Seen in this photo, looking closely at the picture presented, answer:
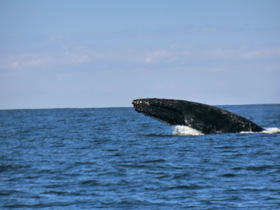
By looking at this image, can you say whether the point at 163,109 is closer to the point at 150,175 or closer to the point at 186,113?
the point at 186,113

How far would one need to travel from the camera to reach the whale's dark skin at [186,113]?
21906 millimetres

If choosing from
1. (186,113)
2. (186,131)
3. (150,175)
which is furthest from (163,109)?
(150,175)

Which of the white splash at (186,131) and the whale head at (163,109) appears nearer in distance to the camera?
the whale head at (163,109)

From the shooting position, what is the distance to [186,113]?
21.8 m

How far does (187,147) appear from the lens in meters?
22.8

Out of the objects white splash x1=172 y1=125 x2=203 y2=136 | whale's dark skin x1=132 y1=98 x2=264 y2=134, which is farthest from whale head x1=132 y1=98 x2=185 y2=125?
white splash x1=172 y1=125 x2=203 y2=136

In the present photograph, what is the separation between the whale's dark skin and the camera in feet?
71.9

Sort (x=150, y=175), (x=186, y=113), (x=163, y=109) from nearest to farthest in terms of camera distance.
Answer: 1. (x=150, y=175)
2. (x=186, y=113)
3. (x=163, y=109)

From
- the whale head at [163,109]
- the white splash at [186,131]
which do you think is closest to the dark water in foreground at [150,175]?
the white splash at [186,131]

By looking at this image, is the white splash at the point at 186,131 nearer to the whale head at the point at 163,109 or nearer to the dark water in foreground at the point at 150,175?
the dark water in foreground at the point at 150,175

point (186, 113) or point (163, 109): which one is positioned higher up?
point (163, 109)

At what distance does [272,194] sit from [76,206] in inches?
183

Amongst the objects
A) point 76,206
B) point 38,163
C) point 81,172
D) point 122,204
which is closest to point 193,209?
point 122,204

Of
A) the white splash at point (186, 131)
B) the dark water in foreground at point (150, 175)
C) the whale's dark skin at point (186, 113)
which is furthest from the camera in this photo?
the white splash at point (186, 131)
